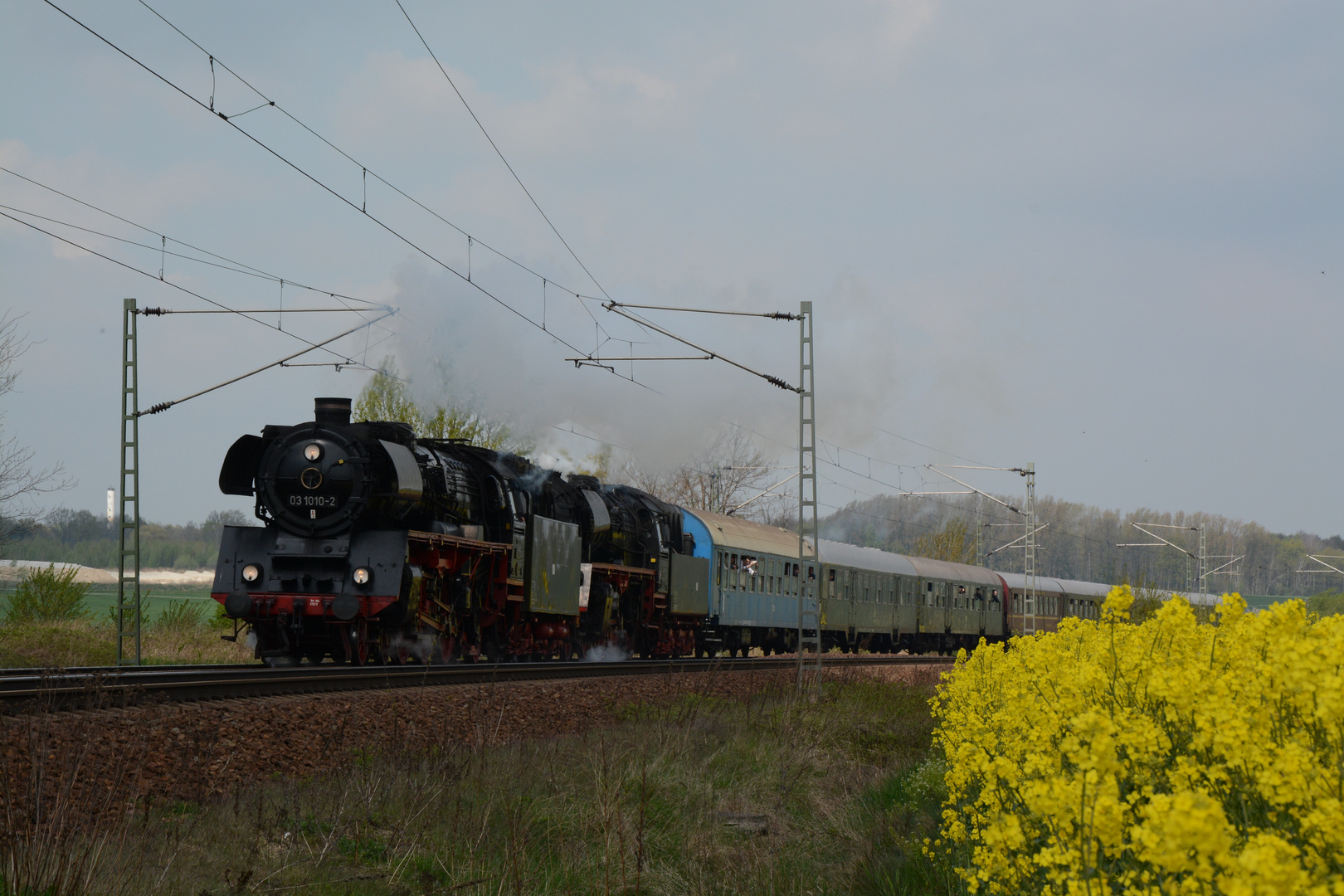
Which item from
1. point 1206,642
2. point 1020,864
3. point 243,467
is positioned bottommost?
point 1020,864

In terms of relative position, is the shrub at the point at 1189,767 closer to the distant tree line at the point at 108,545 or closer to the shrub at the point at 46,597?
the shrub at the point at 46,597

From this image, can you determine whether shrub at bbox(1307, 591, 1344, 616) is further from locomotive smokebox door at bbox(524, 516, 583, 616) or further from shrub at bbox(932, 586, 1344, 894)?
locomotive smokebox door at bbox(524, 516, 583, 616)

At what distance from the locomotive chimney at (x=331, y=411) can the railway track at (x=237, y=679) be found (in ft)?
12.9

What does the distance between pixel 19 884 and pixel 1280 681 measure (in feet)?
17.0

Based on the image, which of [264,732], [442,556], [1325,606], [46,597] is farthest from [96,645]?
[1325,606]

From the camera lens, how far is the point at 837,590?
33.7 meters

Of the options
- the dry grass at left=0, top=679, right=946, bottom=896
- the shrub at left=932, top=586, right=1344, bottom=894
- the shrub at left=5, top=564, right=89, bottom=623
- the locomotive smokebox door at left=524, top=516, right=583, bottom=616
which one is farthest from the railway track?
the shrub at left=5, top=564, right=89, bottom=623

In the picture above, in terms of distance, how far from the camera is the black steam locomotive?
53.7 ft

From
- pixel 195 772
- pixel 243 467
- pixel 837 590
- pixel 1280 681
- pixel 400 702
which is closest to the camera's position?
pixel 1280 681

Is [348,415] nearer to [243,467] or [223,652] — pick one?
[243,467]

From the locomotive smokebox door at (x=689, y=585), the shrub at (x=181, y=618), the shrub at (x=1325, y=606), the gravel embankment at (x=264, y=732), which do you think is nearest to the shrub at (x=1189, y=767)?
the shrub at (x=1325, y=606)

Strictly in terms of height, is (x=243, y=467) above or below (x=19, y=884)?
above

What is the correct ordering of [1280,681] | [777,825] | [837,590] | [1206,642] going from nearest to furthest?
[1280,681] < [1206,642] < [777,825] < [837,590]

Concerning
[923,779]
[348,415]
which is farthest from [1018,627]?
[923,779]
